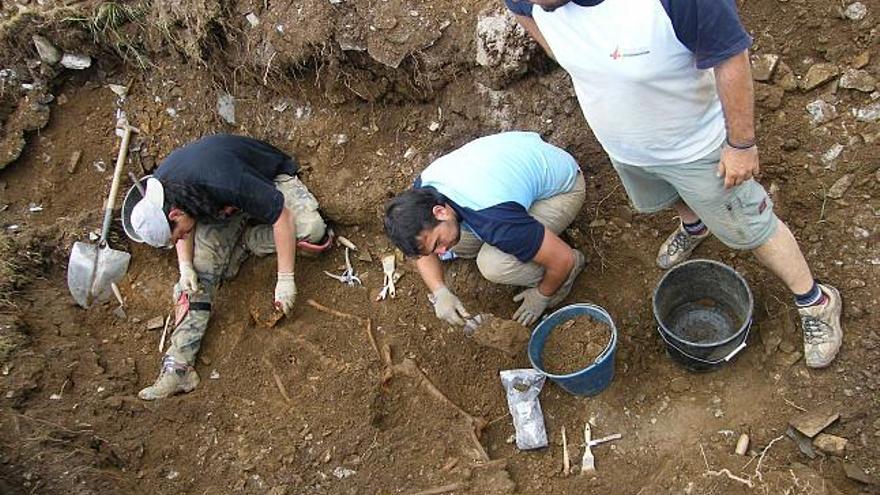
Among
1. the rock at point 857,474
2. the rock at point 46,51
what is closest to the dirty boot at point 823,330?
the rock at point 857,474

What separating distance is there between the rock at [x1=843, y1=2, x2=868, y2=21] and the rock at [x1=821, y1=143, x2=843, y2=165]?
605mm

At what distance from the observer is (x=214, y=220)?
3.93 m

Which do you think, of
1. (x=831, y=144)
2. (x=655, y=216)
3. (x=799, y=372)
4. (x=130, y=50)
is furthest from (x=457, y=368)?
(x=130, y=50)

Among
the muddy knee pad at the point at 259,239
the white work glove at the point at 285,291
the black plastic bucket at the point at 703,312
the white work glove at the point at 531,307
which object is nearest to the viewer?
the black plastic bucket at the point at 703,312

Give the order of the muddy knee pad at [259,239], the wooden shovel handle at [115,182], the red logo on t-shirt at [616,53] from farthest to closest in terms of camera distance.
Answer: the wooden shovel handle at [115,182] < the muddy knee pad at [259,239] < the red logo on t-shirt at [616,53]

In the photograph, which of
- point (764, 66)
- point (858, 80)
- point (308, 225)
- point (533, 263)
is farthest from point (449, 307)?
point (858, 80)

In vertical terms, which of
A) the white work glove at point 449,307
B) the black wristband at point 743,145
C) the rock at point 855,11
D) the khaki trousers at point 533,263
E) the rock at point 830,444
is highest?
the black wristband at point 743,145

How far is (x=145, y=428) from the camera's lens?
11.9 feet

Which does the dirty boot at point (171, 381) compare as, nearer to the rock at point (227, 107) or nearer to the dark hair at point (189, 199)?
the dark hair at point (189, 199)

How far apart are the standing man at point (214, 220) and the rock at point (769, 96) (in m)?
2.21

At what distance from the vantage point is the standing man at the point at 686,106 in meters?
2.21

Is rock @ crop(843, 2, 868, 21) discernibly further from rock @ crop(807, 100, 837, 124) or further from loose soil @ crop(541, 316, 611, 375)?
loose soil @ crop(541, 316, 611, 375)

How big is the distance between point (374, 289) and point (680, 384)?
1.59m

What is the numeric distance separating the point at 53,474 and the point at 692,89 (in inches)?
116
